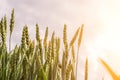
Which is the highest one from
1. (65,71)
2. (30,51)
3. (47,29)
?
(47,29)

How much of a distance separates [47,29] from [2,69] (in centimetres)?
57

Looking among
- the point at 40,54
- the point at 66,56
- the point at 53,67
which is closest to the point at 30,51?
the point at 40,54

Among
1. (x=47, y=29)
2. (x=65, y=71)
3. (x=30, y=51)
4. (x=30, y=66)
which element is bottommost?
(x=65, y=71)

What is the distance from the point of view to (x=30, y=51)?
6.44 feet

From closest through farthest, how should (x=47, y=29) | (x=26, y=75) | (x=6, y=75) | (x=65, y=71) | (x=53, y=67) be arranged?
(x=65, y=71) → (x=53, y=67) → (x=26, y=75) → (x=6, y=75) → (x=47, y=29)

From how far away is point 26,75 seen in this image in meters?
1.88

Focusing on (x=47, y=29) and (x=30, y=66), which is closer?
(x=30, y=66)

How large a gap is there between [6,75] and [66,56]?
875 millimetres

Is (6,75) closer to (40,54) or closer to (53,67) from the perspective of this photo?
(40,54)

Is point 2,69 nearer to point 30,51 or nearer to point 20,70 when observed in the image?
point 20,70

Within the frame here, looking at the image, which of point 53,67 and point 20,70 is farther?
point 20,70

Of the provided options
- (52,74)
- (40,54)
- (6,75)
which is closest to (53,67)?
(52,74)

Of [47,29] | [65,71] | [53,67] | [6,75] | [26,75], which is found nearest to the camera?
[65,71]

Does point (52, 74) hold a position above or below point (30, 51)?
below
